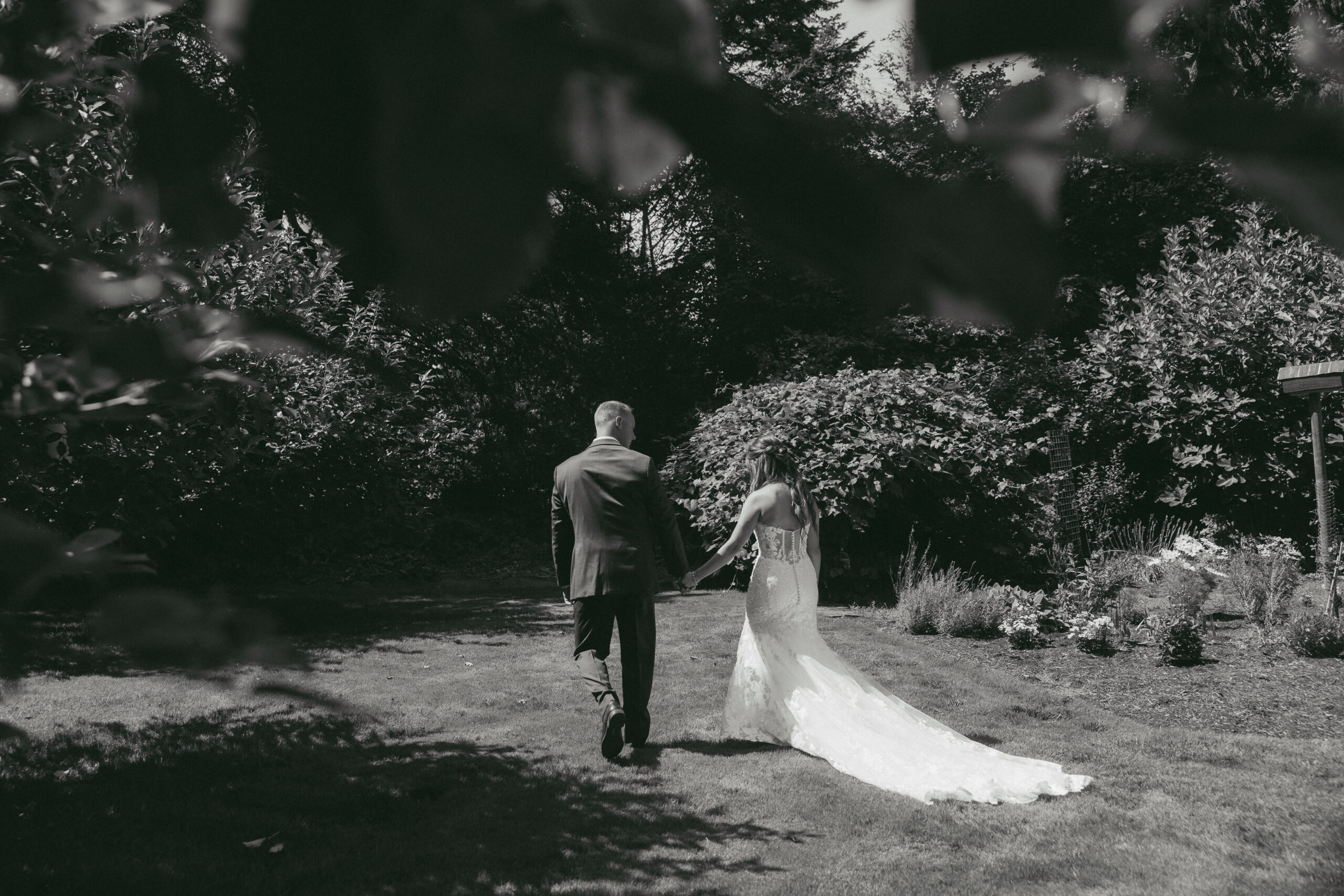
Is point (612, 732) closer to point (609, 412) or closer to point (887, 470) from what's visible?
point (609, 412)

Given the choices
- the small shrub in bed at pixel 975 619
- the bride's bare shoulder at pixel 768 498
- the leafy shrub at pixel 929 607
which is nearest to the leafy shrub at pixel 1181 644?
the small shrub in bed at pixel 975 619

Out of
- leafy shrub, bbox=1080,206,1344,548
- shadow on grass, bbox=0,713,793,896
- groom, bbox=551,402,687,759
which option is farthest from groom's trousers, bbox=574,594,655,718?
leafy shrub, bbox=1080,206,1344,548

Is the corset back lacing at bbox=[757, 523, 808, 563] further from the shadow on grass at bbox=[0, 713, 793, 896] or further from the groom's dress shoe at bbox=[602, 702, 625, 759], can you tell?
the shadow on grass at bbox=[0, 713, 793, 896]

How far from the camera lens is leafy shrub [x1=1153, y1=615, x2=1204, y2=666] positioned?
23.0ft

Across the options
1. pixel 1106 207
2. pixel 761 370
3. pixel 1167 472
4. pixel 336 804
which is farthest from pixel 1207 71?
pixel 1167 472

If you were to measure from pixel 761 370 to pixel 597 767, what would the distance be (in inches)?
300

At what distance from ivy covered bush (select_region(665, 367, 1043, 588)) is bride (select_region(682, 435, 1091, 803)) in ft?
12.5

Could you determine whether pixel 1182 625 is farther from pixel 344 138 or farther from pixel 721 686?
pixel 344 138

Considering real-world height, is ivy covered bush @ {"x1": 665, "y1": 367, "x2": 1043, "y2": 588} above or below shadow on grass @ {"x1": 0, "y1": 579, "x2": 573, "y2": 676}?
above

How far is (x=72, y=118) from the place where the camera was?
1729 mm

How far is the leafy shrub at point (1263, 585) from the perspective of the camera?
8.04 meters

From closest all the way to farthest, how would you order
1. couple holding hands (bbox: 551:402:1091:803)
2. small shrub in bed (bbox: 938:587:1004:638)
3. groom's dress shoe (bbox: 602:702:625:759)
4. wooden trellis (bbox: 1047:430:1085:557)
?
couple holding hands (bbox: 551:402:1091:803) → groom's dress shoe (bbox: 602:702:625:759) → small shrub in bed (bbox: 938:587:1004:638) → wooden trellis (bbox: 1047:430:1085:557)

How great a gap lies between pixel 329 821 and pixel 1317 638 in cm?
647

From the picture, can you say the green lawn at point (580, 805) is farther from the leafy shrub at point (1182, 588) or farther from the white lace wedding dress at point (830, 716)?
the leafy shrub at point (1182, 588)
